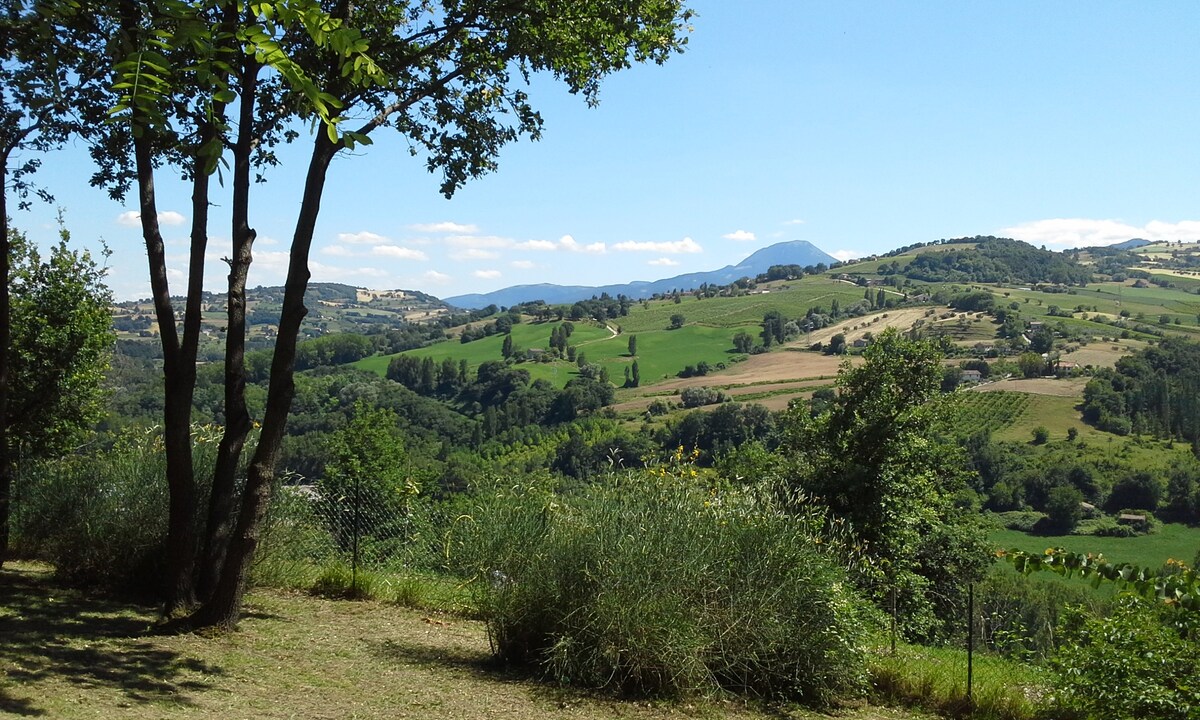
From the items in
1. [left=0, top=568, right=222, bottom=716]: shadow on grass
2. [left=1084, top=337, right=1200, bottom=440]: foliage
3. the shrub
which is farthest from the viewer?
the shrub

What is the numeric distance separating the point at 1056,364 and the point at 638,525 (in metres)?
113

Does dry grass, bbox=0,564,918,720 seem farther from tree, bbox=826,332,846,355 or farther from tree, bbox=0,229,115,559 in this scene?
tree, bbox=826,332,846,355

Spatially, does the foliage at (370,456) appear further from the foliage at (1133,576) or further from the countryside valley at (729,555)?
the foliage at (1133,576)

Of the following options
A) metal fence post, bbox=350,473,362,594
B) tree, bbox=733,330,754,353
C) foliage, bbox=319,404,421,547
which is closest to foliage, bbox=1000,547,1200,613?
metal fence post, bbox=350,473,362,594

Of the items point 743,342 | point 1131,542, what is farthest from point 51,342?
point 743,342

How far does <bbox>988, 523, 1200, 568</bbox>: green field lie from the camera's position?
5609 centimetres

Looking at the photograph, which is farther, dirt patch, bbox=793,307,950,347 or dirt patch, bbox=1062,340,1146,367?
dirt patch, bbox=793,307,950,347

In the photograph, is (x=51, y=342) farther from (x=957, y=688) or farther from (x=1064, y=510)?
(x=1064, y=510)

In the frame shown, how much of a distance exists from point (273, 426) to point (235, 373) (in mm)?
803

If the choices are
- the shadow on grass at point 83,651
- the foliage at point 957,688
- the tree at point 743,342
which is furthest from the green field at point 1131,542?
the tree at point 743,342

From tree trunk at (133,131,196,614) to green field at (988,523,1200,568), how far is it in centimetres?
5504

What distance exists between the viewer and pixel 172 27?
3.25 m

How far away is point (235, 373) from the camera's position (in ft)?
28.2

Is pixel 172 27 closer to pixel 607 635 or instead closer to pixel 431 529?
pixel 607 635
